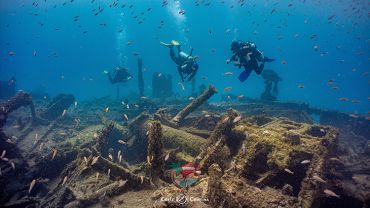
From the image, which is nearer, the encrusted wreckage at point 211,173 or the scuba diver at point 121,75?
the encrusted wreckage at point 211,173

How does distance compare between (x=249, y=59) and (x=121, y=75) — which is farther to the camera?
(x=121, y=75)

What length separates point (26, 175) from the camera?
27.2 feet

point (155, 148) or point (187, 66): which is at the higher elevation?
point (187, 66)

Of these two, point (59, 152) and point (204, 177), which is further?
point (59, 152)

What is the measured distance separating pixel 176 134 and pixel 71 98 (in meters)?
14.1

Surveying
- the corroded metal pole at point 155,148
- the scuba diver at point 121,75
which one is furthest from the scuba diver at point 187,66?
the scuba diver at point 121,75

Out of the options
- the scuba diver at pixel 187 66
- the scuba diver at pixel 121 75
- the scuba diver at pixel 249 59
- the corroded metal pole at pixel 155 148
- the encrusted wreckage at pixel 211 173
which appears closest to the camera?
the encrusted wreckage at pixel 211 173

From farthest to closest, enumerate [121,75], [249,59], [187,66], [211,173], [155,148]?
[121,75]
[187,66]
[249,59]
[155,148]
[211,173]

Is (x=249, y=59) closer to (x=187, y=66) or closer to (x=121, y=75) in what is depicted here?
(x=187, y=66)

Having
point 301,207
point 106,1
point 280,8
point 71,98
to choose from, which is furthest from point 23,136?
point 280,8

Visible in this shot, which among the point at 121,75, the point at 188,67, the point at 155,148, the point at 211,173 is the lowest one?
the point at 211,173

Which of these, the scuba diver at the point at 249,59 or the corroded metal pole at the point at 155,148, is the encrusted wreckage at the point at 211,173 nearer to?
the corroded metal pole at the point at 155,148

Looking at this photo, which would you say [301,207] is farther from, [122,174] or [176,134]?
[176,134]

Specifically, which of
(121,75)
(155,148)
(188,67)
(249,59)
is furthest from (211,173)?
(121,75)
